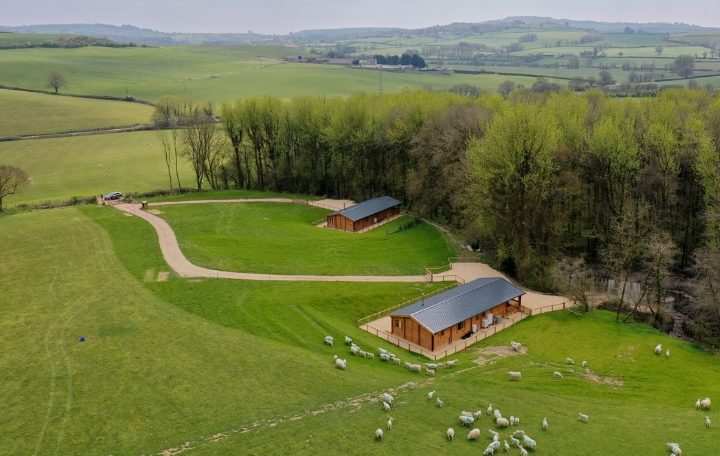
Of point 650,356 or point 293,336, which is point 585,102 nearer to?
point 650,356

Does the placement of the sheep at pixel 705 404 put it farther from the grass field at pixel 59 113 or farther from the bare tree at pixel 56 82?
the bare tree at pixel 56 82

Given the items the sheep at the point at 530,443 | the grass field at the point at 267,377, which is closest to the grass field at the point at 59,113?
the grass field at the point at 267,377

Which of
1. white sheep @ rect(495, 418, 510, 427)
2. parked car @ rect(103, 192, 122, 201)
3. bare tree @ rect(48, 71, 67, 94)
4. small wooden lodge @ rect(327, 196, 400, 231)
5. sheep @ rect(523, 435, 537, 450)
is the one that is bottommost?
small wooden lodge @ rect(327, 196, 400, 231)

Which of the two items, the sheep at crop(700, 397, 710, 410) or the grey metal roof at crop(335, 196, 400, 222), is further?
the grey metal roof at crop(335, 196, 400, 222)

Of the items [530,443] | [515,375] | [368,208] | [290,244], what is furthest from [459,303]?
[368,208]

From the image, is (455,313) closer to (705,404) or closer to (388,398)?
(388,398)

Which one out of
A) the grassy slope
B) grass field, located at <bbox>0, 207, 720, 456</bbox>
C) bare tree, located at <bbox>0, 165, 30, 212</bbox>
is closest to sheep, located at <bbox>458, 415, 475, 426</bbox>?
grass field, located at <bbox>0, 207, 720, 456</bbox>

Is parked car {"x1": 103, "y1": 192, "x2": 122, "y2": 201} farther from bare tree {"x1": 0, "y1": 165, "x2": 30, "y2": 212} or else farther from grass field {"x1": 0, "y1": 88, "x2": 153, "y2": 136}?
grass field {"x1": 0, "y1": 88, "x2": 153, "y2": 136}
